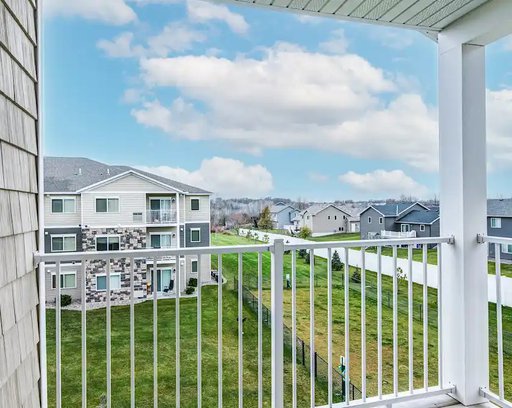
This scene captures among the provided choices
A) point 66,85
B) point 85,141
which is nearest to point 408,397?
point 85,141

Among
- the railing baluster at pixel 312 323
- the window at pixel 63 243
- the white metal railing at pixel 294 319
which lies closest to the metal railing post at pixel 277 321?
the white metal railing at pixel 294 319

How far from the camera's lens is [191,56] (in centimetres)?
216

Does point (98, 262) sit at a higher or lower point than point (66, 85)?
lower

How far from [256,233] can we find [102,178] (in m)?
0.94

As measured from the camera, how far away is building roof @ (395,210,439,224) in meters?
2.58

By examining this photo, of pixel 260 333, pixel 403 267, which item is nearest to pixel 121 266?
pixel 260 333

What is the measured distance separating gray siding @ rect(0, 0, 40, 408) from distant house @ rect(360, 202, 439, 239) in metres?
1.91

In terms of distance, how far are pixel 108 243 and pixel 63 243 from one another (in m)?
0.22

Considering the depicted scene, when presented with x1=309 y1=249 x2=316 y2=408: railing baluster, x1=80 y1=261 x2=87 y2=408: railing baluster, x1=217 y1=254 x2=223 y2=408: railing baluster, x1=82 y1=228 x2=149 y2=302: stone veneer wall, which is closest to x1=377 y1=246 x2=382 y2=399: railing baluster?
x1=309 y1=249 x2=316 y2=408: railing baluster

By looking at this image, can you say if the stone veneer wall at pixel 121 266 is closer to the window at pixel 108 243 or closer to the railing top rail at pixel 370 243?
the window at pixel 108 243

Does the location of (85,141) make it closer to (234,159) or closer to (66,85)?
(66,85)

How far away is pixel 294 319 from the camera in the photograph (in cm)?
216

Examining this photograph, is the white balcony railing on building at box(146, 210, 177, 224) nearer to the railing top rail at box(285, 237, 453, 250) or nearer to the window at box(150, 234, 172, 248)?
the window at box(150, 234, 172, 248)

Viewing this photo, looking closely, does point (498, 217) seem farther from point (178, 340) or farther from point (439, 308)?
point (178, 340)
